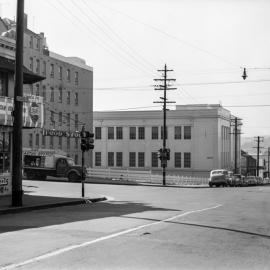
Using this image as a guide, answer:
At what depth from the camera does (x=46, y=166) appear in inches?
1874

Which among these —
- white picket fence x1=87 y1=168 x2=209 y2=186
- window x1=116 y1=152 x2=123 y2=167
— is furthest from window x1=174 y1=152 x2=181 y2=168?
white picket fence x1=87 y1=168 x2=209 y2=186

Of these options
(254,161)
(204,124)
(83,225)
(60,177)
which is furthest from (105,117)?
(83,225)

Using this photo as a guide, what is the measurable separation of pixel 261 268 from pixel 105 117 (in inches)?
2858

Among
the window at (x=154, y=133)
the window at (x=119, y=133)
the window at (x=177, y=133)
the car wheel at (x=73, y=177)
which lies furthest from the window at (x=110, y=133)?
the car wheel at (x=73, y=177)

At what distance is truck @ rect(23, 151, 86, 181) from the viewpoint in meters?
47.5

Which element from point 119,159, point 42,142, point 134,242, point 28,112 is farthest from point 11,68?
point 119,159

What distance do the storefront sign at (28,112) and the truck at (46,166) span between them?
20.5 metres

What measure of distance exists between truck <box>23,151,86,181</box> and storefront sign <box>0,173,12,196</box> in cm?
2124

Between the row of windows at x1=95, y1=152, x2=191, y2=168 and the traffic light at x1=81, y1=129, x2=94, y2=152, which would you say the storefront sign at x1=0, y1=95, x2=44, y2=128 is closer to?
the traffic light at x1=81, y1=129, x2=94, y2=152

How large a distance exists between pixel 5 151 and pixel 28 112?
85.5 inches

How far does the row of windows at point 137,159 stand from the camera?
254ft

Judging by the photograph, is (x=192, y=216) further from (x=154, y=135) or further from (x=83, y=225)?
(x=154, y=135)

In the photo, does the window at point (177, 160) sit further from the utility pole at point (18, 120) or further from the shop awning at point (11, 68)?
the utility pole at point (18, 120)

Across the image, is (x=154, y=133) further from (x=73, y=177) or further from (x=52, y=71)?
(x=73, y=177)
